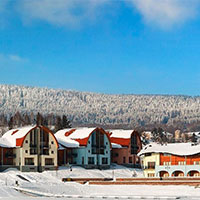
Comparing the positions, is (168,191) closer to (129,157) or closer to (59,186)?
(59,186)

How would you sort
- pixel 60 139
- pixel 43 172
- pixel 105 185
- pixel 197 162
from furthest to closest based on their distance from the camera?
1. pixel 60 139
2. pixel 43 172
3. pixel 197 162
4. pixel 105 185

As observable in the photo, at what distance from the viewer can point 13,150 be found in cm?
7575

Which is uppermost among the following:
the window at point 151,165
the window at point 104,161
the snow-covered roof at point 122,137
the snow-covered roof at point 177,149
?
the snow-covered roof at point 122,137

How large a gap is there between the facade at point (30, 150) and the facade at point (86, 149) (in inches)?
96.5

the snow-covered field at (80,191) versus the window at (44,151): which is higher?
the window at (44,151)

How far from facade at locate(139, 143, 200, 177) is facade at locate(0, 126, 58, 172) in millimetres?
14062

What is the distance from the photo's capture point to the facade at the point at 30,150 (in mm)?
74812

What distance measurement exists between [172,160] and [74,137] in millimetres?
20350

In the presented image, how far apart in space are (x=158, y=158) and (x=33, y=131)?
61.9 feet

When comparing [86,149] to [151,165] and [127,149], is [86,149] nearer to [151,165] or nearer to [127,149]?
[127,149]

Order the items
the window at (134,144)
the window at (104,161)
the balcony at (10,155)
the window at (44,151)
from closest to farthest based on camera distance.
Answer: the balcony at (10,155), the window at (44,151), the window at (104,161), the window at (134,144)

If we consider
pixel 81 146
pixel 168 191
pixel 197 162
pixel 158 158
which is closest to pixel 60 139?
pixel 81 146

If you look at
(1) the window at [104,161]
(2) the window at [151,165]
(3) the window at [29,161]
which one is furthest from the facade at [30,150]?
(2) the window at [151,165]

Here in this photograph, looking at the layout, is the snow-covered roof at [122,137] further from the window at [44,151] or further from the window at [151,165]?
the window at [151,165]
